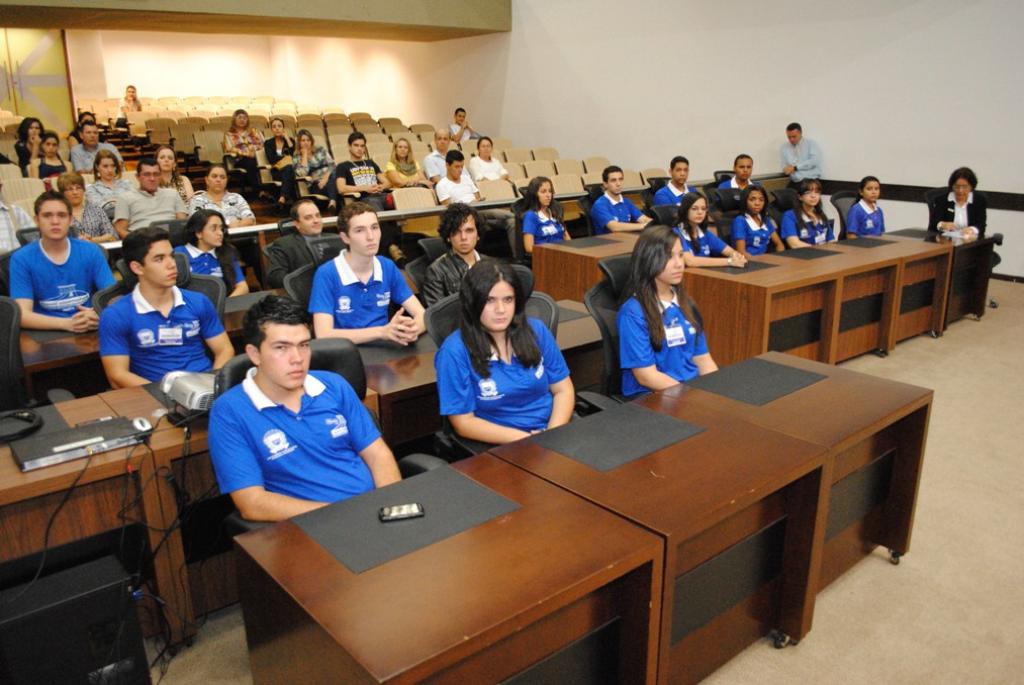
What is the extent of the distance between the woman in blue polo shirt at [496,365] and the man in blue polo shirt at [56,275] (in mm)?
1871

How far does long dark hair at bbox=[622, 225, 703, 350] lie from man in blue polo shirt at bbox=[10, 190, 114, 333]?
232 centimetres

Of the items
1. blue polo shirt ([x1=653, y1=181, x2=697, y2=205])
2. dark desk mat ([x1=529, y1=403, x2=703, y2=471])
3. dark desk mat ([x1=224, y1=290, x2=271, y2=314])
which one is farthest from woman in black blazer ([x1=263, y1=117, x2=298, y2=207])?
dark desk mat ([x1=529, y1=403, x2=703, y2=471])

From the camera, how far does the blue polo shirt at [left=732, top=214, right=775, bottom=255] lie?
559 cm

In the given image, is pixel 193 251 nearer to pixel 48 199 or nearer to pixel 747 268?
pixel 48 199

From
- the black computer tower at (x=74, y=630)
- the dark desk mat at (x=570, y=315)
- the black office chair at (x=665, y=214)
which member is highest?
the black office chair at (x=665, y=214)

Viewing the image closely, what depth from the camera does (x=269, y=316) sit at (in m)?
2.06

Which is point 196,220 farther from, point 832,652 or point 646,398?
point 832,652

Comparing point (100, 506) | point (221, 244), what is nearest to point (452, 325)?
point (100, 506)

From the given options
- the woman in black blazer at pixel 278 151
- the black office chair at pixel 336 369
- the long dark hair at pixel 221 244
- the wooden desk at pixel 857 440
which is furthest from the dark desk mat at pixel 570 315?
the woman in black blazer at pixel 278 151

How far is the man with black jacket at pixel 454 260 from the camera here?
3.82 m

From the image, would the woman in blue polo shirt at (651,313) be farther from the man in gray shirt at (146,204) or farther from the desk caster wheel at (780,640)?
the man in gray shirt at (146,204)

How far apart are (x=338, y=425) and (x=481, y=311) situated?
0.58m

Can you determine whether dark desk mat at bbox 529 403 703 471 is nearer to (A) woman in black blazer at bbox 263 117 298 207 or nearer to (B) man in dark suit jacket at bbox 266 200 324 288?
(B) man in dark suit jacket at bbox 266 200 324 288

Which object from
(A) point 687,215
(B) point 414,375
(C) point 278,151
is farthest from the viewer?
(C) point 278,151
